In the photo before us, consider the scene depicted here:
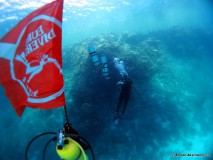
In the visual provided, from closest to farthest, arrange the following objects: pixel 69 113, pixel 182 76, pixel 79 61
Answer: pixel 69 113 → pixel 182 76 → pixel 79 61

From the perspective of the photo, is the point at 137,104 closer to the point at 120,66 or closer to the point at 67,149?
the point at 120,66

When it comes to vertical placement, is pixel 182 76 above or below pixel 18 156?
above

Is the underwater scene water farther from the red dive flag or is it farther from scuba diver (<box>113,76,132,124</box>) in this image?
the red dive flag

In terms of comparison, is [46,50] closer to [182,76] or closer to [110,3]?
[182,76]

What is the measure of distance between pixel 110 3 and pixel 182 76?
66.8ft

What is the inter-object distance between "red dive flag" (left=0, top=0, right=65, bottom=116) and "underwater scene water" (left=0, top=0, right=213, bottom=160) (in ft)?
21.8

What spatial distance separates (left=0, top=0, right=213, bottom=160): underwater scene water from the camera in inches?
408

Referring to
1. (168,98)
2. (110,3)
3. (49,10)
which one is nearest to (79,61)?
(168,98)

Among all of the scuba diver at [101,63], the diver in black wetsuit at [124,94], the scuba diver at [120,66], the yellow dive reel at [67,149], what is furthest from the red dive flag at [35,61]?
the scuba diver at [101,63]

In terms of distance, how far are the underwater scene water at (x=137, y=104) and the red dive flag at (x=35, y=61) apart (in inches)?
262

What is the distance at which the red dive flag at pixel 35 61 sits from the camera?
4.50 m

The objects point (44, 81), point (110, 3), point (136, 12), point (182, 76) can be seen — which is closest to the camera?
point (44, 81)

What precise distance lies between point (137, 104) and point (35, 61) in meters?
8.74

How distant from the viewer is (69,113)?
1202 centimetres
